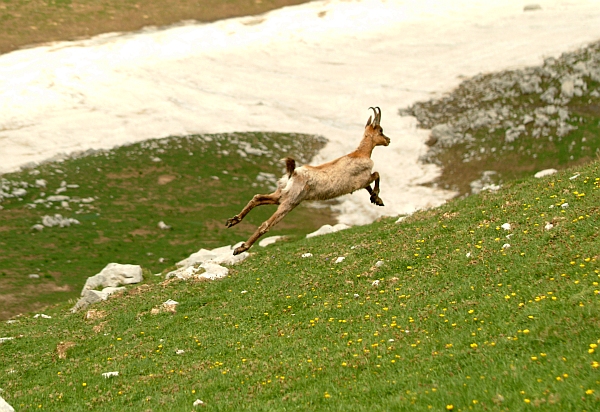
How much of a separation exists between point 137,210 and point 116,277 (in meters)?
24.1

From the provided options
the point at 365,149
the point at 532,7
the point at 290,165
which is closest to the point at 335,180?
the point at 290,165

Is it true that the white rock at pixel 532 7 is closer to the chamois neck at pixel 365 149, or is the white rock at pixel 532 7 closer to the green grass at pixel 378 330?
the green grass at pixel 378 330

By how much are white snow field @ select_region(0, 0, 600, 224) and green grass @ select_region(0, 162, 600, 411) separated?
39.2 meters

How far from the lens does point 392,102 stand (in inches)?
3467

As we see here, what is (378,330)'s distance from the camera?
48.7 feet

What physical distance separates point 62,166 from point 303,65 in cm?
4741

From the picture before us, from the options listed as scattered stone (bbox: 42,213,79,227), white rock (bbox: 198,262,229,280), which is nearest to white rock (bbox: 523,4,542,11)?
scattered stone (bbox: 42,213,79,227)

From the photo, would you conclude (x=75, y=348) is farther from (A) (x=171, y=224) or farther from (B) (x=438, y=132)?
(B) (x=438, y=132)

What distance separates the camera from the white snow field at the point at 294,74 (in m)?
72.4

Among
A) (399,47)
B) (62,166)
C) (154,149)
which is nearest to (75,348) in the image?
(62,166)

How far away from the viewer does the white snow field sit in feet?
238

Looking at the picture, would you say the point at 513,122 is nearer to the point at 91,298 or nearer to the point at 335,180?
the point at 91,298

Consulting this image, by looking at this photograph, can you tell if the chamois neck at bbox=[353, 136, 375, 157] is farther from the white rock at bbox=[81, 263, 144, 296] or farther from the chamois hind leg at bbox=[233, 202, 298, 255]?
the white rock at bbox=[81, 263, 144, 296]

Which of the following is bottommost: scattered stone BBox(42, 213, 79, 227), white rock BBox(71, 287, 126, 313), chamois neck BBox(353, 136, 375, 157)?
scattered stone BBox(42, 213, 79, 227)
